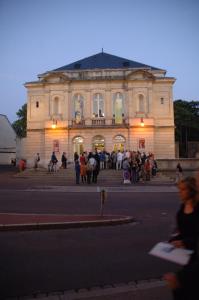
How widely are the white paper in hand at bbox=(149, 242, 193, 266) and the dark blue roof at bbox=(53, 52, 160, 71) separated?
1988 inches

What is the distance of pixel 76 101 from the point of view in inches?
2053

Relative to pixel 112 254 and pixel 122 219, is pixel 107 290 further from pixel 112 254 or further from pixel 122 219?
pixel 122 219

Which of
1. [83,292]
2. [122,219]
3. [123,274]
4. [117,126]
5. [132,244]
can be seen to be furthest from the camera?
[117,126]

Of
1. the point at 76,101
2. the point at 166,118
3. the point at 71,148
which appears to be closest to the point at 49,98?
the point at 76,101

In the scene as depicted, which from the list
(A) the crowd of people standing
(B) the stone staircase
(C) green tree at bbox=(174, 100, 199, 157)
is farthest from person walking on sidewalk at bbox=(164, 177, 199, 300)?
(C) green tree at bbox=(174, 100, 199, 157)

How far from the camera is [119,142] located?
166 feet

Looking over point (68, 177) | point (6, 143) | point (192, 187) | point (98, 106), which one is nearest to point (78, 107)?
point (98, 106)

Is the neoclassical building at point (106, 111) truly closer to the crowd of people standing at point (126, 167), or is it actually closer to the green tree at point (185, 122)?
the crowd of people standing at point (126, 167)

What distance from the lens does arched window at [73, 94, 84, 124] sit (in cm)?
5152

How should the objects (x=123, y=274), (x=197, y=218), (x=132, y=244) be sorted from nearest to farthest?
1. (x=197, y=218)
2. (x=123, y=274)
3. (x=132, y=244)

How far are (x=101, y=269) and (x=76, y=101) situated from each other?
46.3 metres

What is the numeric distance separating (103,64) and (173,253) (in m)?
53.1

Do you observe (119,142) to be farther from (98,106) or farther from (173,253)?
(173,253)

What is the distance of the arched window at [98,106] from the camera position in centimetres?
5178
